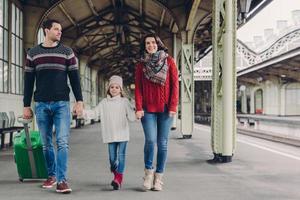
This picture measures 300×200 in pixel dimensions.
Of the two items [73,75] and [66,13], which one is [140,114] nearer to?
[73,75]

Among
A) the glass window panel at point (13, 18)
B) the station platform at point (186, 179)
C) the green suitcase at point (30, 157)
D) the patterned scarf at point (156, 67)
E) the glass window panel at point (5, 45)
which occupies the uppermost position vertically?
the glass window panel at point (13, 18)

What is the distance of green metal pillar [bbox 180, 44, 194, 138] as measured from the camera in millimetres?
15062

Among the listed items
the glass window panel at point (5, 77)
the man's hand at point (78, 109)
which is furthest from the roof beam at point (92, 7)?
the man's hand at point (78, 109)

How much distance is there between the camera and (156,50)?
5.45 metres

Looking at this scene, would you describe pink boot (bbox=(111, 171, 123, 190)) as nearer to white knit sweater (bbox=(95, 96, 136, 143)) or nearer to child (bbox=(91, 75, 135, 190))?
child (bbox=(91, 75, 135, 190))

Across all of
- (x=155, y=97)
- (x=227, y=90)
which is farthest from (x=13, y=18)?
(x=155, y=97)

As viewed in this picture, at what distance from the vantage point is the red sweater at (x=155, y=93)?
5.35 m

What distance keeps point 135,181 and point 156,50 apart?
6.14ft

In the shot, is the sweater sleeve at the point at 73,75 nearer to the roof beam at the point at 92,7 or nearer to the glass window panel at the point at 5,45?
the glass window panel at the point at 5,45

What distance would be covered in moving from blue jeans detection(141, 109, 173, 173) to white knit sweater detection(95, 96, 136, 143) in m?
0.23

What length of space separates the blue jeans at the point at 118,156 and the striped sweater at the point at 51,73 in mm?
754

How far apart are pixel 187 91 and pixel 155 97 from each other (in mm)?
10114

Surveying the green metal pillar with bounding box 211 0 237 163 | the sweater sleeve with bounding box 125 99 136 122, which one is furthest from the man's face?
the green metal pillar with bounding box 211 0 237 163

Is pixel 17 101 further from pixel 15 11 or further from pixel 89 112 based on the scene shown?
pixel 89 112
